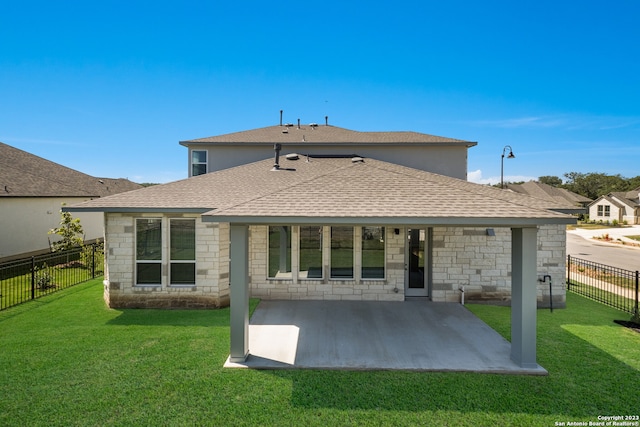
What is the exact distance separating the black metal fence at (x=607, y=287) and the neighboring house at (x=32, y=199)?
25962 mm

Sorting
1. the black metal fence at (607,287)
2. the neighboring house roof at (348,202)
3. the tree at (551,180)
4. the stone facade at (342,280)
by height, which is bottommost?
the black metal fence at (607,287)

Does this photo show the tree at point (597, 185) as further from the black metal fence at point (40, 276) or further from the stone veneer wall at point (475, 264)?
the black metal fence at point (40, 276)

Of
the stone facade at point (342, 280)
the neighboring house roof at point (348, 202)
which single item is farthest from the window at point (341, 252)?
the neighboring house roof at point (348, 202)

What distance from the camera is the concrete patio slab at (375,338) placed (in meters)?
5.57

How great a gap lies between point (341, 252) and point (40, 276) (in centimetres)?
1044

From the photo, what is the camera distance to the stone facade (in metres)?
8.73

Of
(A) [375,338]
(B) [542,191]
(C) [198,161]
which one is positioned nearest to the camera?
(A) [375,338]

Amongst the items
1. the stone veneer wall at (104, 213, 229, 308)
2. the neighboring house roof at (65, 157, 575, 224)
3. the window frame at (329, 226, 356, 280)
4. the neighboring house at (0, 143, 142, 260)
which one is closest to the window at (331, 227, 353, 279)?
the window frame at (329, 226, 356, 280)

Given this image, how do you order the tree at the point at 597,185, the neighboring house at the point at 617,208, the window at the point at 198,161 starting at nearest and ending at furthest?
the window at the point at 198,161, the neighboring house at the point at 617,208, the tree at the point at 597,185

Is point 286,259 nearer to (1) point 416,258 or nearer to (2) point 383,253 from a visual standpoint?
(2) point 383,253

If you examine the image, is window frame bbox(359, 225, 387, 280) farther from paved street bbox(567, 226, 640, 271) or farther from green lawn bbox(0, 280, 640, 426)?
paved street bbox(567, 226, 640, 271)

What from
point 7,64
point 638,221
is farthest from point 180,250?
point 638,221

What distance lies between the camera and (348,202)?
592cm

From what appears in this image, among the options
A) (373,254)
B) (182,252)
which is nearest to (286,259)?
(373,254)
